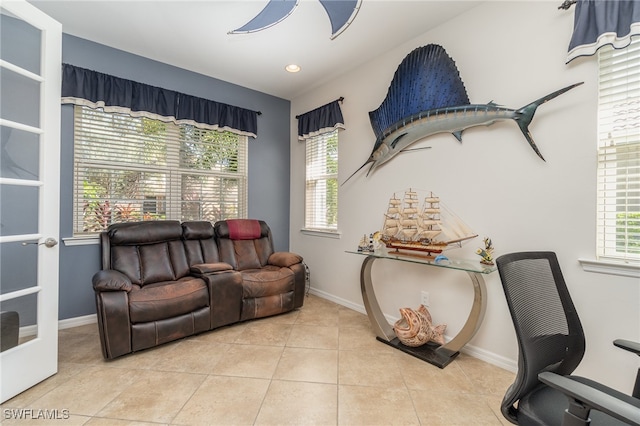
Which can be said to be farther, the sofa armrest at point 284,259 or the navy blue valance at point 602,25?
the sofa armrest at point 284,259

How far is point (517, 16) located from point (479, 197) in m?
1.32

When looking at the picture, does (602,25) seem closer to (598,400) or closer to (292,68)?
(598,400)

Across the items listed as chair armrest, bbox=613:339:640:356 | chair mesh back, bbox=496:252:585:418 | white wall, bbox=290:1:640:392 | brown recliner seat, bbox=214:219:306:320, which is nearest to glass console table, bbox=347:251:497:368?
white wall, bbox=290:1:640:392

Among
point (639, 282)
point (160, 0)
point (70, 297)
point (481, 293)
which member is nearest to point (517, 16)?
point (639, 282)

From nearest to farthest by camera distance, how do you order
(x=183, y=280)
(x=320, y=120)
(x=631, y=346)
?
(x=631, y=346), (x=183, y=280), (x=320, y=120)

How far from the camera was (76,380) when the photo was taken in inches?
72.3

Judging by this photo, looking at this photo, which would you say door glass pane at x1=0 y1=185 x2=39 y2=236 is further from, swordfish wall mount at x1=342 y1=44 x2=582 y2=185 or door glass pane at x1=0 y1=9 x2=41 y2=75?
swordfish wall mount at x1=342 y1=44 x2=582 y2=185

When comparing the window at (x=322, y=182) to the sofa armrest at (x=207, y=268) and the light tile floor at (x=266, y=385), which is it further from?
the light tile floor at (x=266, y=385)

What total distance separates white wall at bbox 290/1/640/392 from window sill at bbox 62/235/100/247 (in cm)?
285

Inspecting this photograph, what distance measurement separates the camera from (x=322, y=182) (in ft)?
12.2

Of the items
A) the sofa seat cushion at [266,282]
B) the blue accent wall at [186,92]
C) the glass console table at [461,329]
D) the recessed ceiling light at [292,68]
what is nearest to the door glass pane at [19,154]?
the blue accent wall at [186,92]

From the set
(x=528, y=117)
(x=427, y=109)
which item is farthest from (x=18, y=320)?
(x=528, y=117)

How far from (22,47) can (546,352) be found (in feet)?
11.1

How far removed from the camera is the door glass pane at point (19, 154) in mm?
1777
